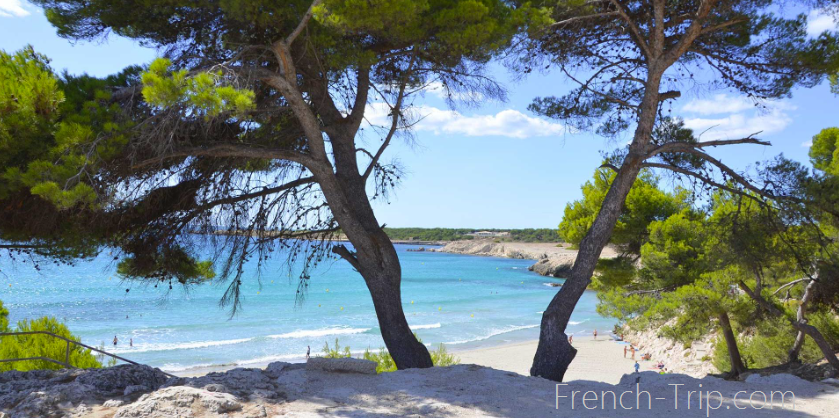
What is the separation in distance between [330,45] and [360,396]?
357cm

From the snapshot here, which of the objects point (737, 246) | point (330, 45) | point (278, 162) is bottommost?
point (737, 246)

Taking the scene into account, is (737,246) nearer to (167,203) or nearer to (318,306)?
(167,203)

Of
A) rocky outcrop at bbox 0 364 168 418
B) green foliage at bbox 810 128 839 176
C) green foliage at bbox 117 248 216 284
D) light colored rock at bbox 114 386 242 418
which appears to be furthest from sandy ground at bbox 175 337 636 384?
light colored rock at bbox 114 386 242 418

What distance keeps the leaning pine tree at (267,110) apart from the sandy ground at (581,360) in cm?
1286

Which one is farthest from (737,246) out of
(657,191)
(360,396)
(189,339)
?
(189,339)

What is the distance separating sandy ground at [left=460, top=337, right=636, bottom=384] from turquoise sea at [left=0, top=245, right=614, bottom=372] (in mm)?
1729

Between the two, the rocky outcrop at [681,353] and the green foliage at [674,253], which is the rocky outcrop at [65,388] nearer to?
the green foliage at [674,253]

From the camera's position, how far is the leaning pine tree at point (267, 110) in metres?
5.18

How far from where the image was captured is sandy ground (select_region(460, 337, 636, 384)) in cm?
1895

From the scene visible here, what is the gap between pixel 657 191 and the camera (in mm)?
14992

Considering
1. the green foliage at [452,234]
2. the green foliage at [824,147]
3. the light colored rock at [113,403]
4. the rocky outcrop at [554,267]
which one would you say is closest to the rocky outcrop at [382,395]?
the light colored rock at [113,403]

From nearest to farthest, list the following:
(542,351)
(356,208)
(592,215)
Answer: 1. (542,351)
2. (356,208)
3. (592,215)

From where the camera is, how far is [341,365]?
5.09 m

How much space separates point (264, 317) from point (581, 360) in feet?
55.4
